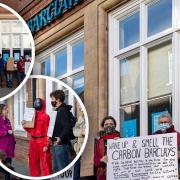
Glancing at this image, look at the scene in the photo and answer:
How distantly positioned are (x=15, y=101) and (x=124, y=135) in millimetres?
1889

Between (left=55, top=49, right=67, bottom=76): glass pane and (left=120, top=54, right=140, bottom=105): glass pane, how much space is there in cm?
165

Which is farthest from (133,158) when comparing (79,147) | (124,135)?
(124,135)

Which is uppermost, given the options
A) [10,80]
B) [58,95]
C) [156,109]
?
[10,80]

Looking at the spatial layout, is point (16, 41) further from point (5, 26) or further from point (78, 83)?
point (78, 83)

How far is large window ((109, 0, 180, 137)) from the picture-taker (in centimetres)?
972

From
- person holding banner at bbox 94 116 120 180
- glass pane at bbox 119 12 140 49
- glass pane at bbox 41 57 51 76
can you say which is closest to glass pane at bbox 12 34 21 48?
glass pane at bbox 119 12 140 49

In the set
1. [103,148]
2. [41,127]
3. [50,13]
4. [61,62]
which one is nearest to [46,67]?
[61,62]

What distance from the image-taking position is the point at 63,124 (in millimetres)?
9781

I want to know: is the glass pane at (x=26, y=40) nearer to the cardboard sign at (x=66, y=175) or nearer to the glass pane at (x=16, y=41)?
the glass pane at (x=16, y=41)

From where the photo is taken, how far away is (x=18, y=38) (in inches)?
404

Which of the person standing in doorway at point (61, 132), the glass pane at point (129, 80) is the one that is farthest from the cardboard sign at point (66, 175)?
the glass pane at point (129, 80)

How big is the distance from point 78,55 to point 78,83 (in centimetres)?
55

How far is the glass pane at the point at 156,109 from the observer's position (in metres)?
9.74

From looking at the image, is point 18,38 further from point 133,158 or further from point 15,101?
point 133,158
